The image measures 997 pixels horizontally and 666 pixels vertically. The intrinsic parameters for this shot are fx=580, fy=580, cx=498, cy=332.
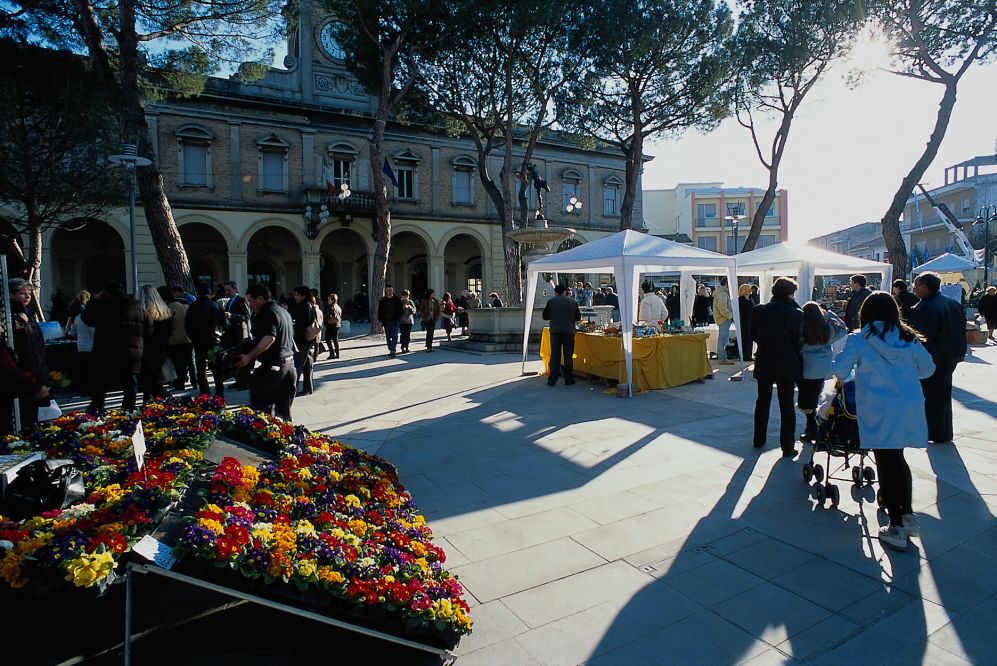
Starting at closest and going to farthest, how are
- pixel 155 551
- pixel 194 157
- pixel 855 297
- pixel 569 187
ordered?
pixel 155 551, pixel 855 297, pixel 194 157, pixel 569 187

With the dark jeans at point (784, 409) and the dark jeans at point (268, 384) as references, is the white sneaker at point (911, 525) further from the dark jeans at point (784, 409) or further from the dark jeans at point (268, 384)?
the dark jeans at point (268, 384)

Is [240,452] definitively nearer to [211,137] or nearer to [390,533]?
[390,533]

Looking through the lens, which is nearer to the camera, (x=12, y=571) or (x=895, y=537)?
(x=12, y=571)

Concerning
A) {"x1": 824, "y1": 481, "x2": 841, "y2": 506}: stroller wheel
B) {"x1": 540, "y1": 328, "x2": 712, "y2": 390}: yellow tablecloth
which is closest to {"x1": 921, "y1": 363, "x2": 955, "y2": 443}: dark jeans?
{"x1": 824, "y1": 481, "x2": 841, "y2": 506}: stroller wheel

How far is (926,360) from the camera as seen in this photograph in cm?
339

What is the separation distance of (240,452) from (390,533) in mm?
1335

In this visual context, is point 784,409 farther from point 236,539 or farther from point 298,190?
point 298,190

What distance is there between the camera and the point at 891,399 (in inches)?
130

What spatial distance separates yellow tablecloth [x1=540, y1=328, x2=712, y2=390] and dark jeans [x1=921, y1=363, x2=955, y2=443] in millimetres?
3563

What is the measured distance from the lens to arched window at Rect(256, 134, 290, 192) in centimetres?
2384

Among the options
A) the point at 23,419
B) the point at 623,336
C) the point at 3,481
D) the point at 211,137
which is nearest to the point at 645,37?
the point at 623,336

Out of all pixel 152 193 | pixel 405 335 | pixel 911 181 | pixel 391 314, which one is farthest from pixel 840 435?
pixel 911 181

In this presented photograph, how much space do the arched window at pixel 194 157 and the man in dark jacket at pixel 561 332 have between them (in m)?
19.4

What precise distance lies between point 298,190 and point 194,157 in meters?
3.99
